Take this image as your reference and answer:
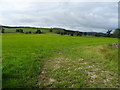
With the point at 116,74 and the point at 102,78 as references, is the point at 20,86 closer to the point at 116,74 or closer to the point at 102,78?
the point at 102,78

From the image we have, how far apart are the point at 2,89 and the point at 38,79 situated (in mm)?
2109

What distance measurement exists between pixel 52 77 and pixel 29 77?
1.45 meters

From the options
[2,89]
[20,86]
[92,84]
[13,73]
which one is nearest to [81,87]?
[92,84]

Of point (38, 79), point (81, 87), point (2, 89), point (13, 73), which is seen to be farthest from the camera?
point (13, 73)

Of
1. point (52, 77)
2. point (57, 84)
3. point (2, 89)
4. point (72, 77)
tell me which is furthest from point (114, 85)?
point (2, 89)

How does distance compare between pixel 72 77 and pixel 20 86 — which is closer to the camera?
pixel 20 86

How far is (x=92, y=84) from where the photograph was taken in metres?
6.99

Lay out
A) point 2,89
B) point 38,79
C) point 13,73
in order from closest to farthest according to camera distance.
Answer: point 2,89 < point 38,79 < point 13,73

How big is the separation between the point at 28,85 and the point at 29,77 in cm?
110

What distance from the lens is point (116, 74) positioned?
337 inches

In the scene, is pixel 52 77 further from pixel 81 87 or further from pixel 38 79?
pixel 81 87

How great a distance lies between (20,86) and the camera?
653 cm

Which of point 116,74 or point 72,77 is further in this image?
point 116,74

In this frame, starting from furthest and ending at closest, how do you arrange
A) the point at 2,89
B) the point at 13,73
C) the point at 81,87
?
the point at 13,73 < the point at 81,87 < the point at 2,89
